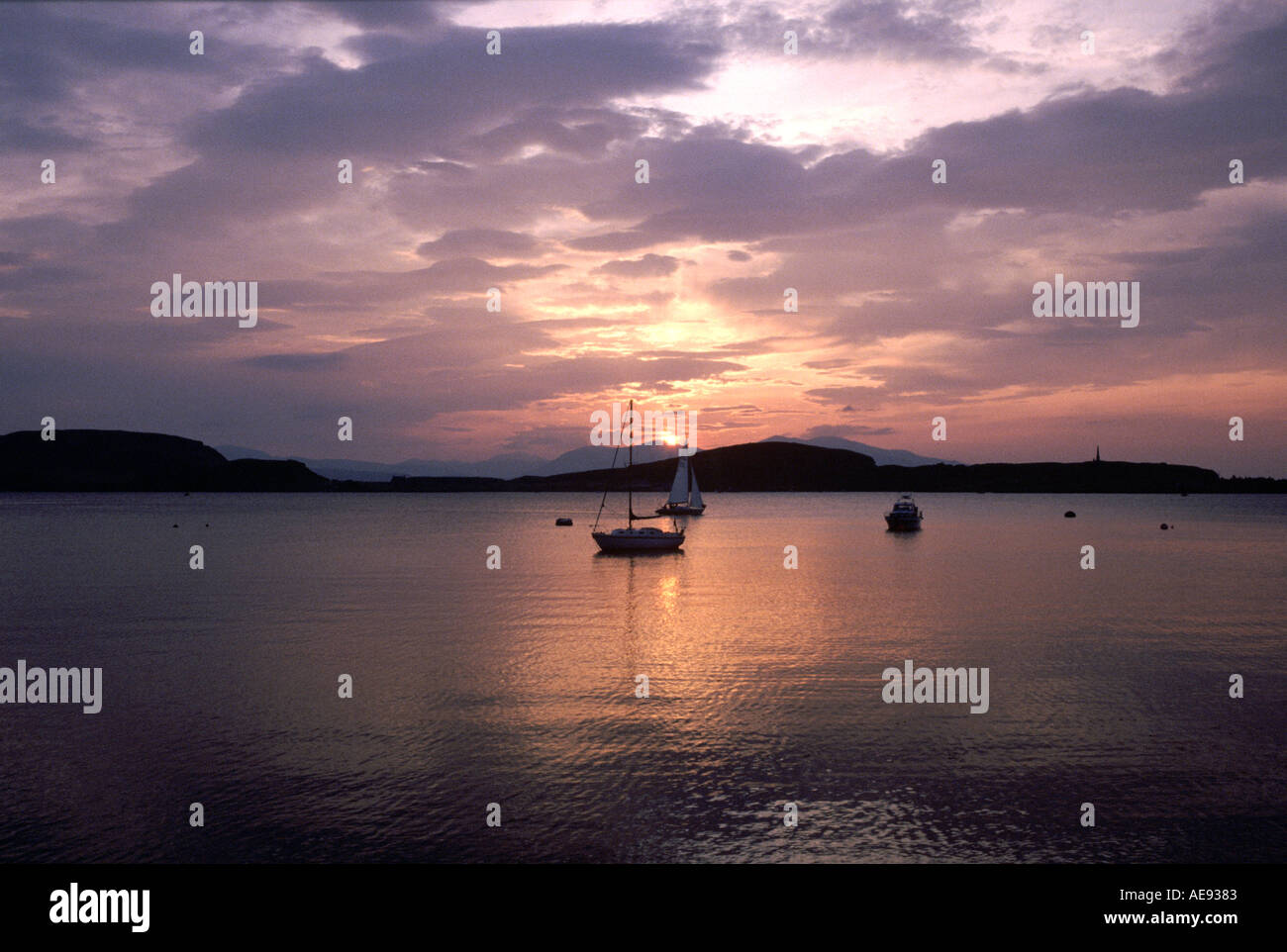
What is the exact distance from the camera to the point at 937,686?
2809 centimetres

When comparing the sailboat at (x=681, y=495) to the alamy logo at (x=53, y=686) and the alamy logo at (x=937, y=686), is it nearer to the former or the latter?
the alamy logo at (x=937, y=686)

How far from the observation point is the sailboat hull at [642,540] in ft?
270

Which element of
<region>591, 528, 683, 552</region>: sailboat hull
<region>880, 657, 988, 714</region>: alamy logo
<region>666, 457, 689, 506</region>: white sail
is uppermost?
<region>666, 457, 689, 506</region>: white sail

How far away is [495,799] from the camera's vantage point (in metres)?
17.5

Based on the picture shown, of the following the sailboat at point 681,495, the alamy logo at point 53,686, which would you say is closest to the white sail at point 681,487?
the sailboat at point 681,495
